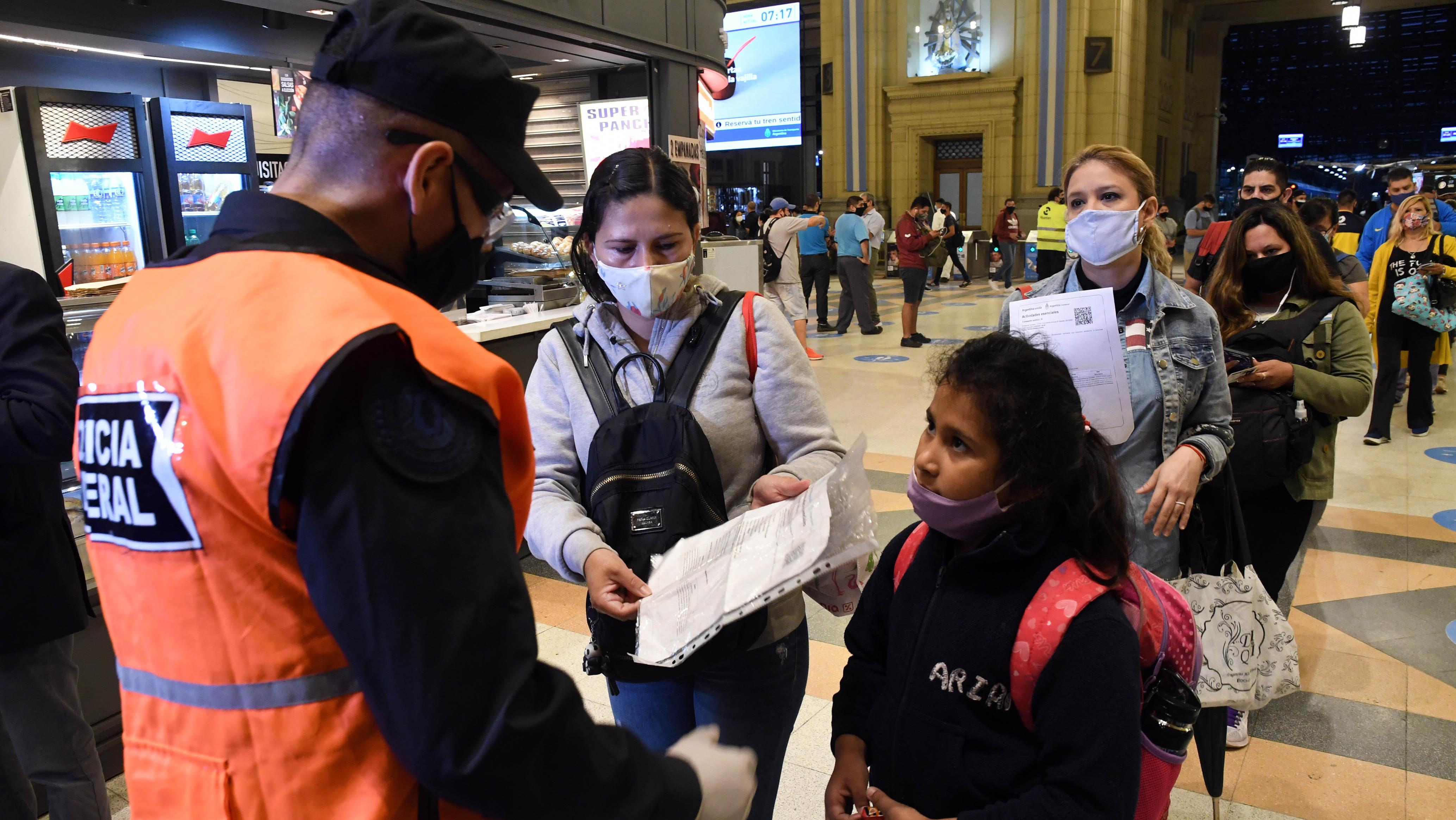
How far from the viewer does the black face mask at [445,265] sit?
36.3 inches

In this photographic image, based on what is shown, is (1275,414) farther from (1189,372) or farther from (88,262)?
(88,262)

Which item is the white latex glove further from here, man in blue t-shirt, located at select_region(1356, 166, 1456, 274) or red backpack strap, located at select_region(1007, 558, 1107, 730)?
man in blue t-shirt, located at select_region(1356, 166, 1456, 274)

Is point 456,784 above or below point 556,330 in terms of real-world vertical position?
below

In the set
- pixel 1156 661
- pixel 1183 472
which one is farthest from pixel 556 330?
pixel 1183 472

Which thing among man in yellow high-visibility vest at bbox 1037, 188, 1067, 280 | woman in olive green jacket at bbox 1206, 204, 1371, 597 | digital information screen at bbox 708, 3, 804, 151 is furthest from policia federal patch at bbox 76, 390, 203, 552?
digital information screen at bbox 708, 3, 804, 151

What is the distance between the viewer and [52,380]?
200 cm

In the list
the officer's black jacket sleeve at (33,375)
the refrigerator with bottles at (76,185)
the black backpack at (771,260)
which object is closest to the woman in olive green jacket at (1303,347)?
the officer's black jacket sleeve at (33,375)

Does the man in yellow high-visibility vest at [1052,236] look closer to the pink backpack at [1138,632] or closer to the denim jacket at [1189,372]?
the denim jacket at [1189,372]

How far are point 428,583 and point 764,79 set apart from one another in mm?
23106

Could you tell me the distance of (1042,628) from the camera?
1.27m

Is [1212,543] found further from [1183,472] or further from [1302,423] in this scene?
[1302,423]

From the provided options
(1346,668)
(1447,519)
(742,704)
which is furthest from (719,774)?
(1447,519)

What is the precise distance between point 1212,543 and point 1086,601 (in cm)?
107

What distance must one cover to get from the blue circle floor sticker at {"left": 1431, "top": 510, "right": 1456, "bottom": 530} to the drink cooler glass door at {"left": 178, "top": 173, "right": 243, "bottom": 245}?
6.47m
